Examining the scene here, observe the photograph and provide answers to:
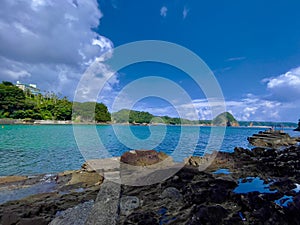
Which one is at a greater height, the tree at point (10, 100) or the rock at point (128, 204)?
the tree at point (10, 100)

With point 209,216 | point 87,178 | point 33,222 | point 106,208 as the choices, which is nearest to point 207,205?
point 209,216

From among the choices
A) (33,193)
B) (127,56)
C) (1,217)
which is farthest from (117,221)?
(127,56)

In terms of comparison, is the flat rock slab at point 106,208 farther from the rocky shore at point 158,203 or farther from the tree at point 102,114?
the tree at point 102,114

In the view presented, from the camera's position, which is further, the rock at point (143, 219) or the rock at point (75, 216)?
the rock at point (75, 216)

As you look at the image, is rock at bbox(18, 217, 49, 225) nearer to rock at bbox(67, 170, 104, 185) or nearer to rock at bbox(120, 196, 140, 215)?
rock at bbox(120, 196, 140, 215)

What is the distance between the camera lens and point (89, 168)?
30.7 ft

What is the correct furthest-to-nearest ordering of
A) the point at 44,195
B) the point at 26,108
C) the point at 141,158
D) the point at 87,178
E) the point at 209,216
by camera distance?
the point at 26,108 → the point at 141,158 → the point at 87,178 → the point at 44,195 → the point at 209,216

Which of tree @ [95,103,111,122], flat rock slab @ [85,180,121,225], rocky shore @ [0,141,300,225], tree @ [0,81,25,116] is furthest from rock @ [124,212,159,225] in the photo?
tree @ [95,103,111,122]

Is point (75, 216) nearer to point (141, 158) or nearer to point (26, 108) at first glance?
point (141, 158)

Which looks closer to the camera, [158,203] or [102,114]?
[158,203]

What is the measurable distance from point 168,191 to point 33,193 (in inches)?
212

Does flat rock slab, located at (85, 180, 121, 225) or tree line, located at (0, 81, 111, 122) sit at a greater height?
tree line, located at (0, 81, 111, 122)

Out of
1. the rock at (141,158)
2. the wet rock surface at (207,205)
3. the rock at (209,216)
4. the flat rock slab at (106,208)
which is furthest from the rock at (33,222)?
the rock at (141,158)

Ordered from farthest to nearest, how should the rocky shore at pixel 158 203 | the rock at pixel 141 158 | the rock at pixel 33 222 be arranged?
the rock at pixel 141 158 < the rock at pixel 33 222 < the rocky shore at pixel 158 203
